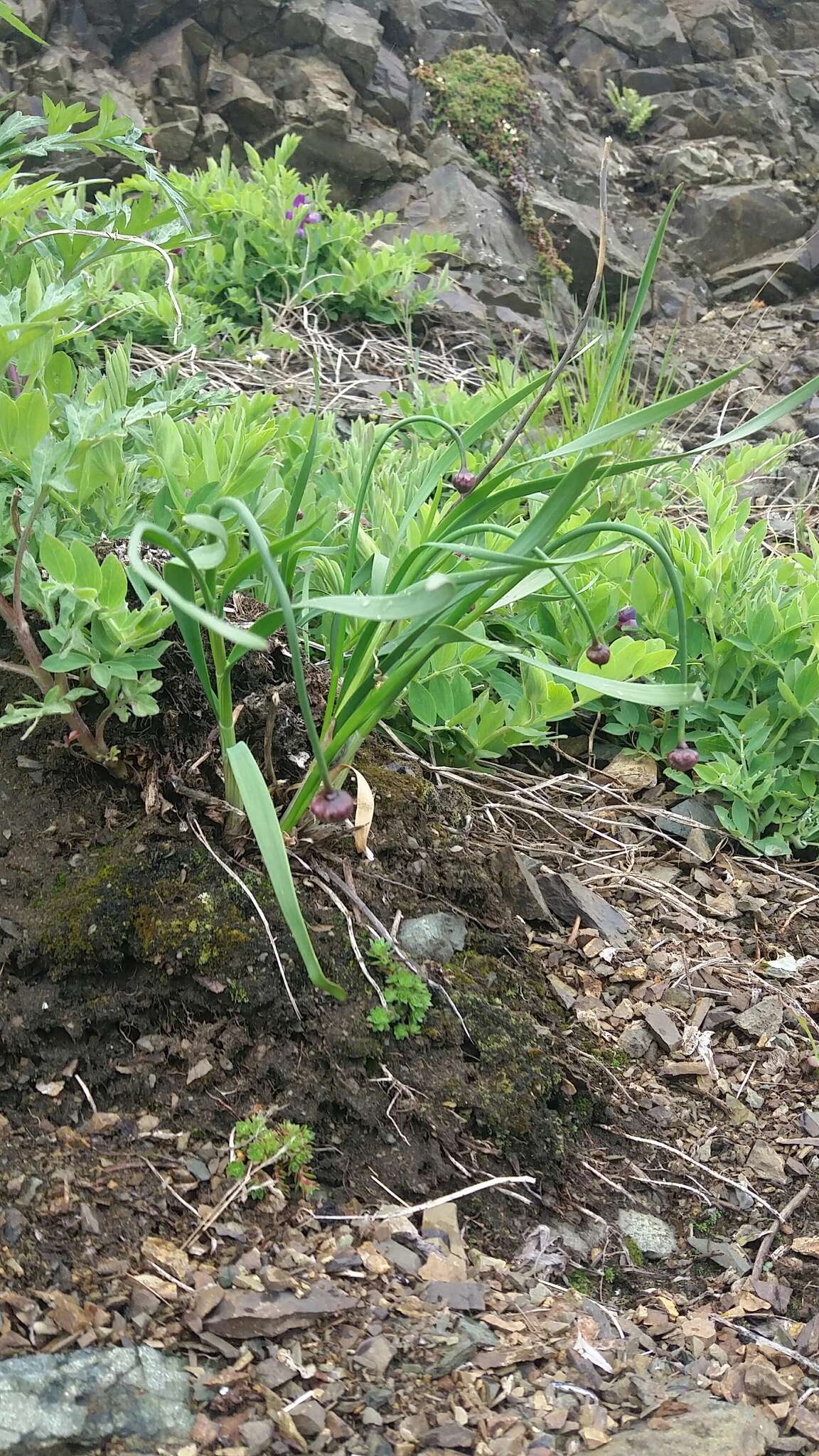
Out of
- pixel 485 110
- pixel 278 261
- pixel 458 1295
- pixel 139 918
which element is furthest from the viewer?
pixel 485 110

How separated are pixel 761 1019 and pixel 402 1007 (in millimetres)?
761

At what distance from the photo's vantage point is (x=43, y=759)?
5.71ft

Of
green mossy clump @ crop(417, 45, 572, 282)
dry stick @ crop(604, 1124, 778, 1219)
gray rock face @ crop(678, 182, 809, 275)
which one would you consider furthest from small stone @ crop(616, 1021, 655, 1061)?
gray rock face @ crop(678, 182, 809, 275)

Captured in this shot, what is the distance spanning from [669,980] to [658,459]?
3.40 feet

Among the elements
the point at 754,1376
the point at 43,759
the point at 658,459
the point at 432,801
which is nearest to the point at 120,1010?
the point at 43,759

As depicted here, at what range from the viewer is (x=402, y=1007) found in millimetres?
1661

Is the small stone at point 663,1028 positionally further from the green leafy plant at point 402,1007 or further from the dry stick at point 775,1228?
the green leafy plant at point 402,1007

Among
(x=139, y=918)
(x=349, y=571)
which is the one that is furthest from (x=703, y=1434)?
(x=349, y=571)

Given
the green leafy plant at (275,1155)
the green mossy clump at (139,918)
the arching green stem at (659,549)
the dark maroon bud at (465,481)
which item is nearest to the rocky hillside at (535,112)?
the dark maroon bud at (465,481)

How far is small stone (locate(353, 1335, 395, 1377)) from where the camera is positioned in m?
1.26

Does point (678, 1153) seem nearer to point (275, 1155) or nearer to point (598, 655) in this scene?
point (275, 1155)

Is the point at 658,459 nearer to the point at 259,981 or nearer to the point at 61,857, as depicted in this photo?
the point at 259,981

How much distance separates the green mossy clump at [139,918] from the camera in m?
1.58

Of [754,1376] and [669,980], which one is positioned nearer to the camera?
[754,1376]
